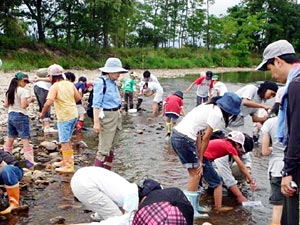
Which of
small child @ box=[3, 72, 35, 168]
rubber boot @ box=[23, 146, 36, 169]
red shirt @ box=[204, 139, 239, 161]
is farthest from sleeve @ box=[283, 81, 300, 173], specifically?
rubber boot @ box=[23, 146, 36, 169]

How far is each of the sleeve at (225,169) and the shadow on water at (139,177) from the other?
296 millimetres

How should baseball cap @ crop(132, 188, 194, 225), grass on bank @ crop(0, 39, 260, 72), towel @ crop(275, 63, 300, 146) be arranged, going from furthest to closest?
grass on bank @ crop(0, 39, 260, 72)
towel @ crop(275, 63, 300, 146)
baseball cap @ crop(132, 188, 194, 225)

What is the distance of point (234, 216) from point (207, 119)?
1.42 m

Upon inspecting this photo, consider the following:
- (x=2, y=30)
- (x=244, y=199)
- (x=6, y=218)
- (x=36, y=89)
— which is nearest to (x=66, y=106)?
(x=6, y=218)

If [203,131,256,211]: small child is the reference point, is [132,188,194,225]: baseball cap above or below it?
above

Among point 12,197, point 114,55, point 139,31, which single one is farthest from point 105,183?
point 139,31

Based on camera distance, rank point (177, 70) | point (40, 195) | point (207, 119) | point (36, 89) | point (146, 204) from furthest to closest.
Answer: point (177, 70) < point (36, 89) < point (40, 195) < point (207, 119) < point (146, 204)

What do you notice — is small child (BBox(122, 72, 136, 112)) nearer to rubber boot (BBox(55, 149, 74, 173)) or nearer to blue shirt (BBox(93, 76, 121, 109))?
rubber boot (BBox(55, 149, 74, 173))

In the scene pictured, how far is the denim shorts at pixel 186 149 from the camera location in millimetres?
5285

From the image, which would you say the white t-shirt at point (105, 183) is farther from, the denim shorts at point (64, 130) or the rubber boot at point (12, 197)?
the denim shorts at point (64, 130)

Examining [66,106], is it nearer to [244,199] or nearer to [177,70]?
[244,199]

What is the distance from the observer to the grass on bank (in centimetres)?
3244

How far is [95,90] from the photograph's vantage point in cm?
661

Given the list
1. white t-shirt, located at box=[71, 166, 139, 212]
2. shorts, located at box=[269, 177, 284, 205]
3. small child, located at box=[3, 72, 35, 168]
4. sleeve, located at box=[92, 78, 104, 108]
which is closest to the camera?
white t-shirt, located at box=[71, 166, 139, 212]
